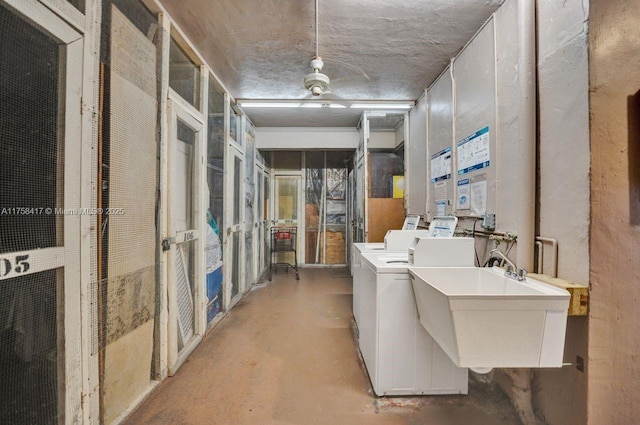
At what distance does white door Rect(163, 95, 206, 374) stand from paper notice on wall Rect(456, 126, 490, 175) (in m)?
2.26

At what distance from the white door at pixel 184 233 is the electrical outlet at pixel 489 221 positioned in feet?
7.36

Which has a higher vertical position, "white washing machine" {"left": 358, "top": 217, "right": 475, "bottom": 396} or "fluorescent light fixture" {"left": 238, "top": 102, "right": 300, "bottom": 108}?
"fluorescent light fixture" {"left": 238, "top": 102, "right": 300, "bottom": 108}

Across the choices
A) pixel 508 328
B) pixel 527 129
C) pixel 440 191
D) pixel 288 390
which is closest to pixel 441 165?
pixel 440 191

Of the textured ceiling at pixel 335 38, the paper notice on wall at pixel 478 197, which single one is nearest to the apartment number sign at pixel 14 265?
the textured ceiling at pixel 335 38

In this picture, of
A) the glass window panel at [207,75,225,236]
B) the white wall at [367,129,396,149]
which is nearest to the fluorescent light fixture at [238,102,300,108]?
the glass window panel at [207,75,225,236]

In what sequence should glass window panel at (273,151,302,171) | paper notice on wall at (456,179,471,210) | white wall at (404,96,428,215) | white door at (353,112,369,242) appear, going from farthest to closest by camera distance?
glass window panel at (273,151,302,171), white door at (353,112,369,242), white wall at (404,96,428,215), paper notice on wall at (456,179,471,210)

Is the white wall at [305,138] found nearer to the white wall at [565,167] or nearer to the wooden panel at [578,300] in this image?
the white wall at [565,167]

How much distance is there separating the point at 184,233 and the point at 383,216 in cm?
264

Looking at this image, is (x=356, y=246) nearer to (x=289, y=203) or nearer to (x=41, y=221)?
(x=41, y=221)

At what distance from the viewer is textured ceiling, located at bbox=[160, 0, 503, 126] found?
180 centimetres

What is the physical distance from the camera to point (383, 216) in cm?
382

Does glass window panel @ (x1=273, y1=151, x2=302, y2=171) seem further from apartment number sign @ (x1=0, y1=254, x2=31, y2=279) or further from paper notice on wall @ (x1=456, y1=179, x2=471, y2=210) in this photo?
apartment number sign @ (x1=0, y1=254, x2=31, y2=279)

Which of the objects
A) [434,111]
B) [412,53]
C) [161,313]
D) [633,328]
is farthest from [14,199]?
[434,111]

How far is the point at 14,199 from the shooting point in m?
0.95
